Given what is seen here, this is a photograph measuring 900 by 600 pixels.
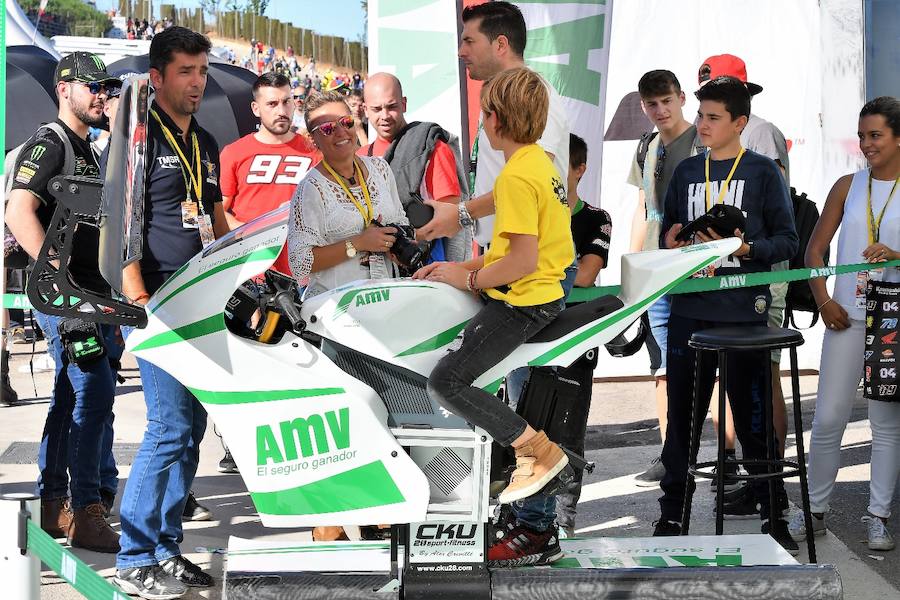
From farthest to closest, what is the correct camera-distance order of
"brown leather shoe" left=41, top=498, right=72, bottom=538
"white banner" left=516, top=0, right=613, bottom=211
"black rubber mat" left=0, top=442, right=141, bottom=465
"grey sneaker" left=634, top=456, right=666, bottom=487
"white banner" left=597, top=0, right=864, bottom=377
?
"white banner" left=597, top=0, right=864, bottom=377, "white banner" left=516, top=0, right=613, bottom=211, "black rubber mat" left=0, top=442, right=141, bottom=465, "grey sneaker" left=634, top=456, right=666, bottom=487, "brown leather shoe" left=41, top=498, right=72, bottom=538

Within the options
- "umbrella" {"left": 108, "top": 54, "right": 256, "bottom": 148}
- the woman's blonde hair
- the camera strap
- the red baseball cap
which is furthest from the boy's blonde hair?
"umbrella" {"left": 108, "top": 54, "right": 256, "bottom": 148}

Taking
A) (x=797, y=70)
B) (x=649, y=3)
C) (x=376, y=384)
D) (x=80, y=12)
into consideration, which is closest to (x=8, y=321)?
(x=80, y=12)

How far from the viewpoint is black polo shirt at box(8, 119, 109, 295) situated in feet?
16.6

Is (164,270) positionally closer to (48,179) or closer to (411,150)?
(48,179)

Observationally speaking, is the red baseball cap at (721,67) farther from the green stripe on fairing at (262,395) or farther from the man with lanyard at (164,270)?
the green stripe on fairing at (262,395)

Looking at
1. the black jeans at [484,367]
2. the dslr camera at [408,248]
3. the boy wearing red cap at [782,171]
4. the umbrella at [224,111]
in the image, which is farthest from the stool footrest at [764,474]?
the umbrella at [224,111]

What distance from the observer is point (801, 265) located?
21.6ft

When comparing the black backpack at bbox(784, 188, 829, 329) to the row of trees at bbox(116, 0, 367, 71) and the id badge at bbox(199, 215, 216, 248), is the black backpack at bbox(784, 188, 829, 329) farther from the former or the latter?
the row of trees at bbox(116, 0, 367, 71)

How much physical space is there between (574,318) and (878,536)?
7.32ft

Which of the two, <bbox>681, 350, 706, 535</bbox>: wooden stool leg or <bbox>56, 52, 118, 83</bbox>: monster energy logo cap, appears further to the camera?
<bbox>56, 52, 118, 83</bbox>: monster energy logo cap

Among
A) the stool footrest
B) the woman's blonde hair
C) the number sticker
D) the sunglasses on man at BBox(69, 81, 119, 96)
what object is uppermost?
the sunglasses on man at BBox(69, 81, 119, 96)

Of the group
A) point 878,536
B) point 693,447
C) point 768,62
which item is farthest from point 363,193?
point 768,62

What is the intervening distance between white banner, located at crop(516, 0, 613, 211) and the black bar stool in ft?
11.1

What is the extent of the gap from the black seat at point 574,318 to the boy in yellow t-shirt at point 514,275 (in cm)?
4
